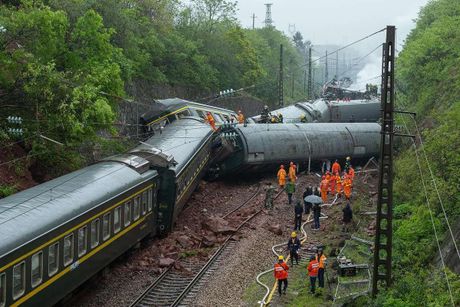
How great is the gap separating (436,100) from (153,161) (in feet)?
65.6

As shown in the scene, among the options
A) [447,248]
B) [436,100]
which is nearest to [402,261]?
[447,248]

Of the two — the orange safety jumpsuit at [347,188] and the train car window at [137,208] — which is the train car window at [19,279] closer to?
the train car window at [137,208]

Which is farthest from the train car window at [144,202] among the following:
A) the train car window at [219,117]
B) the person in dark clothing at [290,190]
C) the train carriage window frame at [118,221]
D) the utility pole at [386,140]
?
the train car window at [219,117]

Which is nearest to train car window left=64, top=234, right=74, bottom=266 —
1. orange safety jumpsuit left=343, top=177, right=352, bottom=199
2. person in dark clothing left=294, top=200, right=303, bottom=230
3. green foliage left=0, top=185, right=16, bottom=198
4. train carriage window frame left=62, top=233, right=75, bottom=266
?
train carriage window frame left=62, top=233, right=75, bottom=266

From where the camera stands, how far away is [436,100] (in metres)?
34.9

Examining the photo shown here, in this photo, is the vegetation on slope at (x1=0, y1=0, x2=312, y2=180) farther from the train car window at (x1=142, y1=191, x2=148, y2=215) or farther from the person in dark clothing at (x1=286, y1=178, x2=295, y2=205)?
the person in dark clothing at (x1=286, y1=178, x2=295, y2=205)

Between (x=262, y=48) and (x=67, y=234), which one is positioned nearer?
Result: (x=67, y=234)

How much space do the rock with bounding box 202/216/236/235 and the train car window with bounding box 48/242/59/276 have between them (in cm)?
909

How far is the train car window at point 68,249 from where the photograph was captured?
13.7 meters

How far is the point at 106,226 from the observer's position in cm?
1599

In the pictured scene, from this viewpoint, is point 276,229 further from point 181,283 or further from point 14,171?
point 14,171

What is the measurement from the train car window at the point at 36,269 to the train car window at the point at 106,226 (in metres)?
3.17

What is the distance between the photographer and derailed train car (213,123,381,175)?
30766mm

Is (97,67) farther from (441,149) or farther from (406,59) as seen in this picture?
(406,59)
